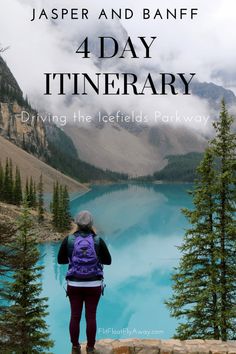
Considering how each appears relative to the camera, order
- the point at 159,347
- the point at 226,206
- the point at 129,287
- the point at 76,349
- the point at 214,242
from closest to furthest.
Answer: the point at 76,349 < the point at 159,347 < the point at 226,206 < the point at 214,242 < the point at 129,287

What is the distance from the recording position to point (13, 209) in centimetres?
8444

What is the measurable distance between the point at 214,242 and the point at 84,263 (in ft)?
33.8

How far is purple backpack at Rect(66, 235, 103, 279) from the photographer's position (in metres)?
9.10

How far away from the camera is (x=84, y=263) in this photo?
9109mm

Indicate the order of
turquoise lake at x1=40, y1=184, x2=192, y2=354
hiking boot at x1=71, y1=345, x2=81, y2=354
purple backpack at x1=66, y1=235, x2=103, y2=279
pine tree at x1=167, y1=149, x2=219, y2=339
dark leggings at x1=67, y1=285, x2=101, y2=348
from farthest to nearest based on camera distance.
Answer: turquoise lake at x1=40, y1=184, x2=192, y2=354 < pine tree at x1=167, y1=149, x2=219, y2=339 < hiking boot at x1=71, y1=345, x2=81, y2=354 < dark leggings at x1=67, y1=285, x2=101, y2=348 < purple backpack at x1=66, y1=235, x2=103, y2=279

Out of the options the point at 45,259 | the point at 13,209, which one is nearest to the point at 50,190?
the point at 13,209

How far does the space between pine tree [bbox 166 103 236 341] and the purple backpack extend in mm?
9414

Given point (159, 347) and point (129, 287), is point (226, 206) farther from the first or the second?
point (129, 287)

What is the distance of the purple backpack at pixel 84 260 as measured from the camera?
9.10 metres

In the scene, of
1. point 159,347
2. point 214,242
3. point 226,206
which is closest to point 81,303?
point 159,347

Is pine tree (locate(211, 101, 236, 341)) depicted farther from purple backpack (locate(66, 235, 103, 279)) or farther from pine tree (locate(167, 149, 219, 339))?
purple backpack (locate(66, 235, 103, 279))

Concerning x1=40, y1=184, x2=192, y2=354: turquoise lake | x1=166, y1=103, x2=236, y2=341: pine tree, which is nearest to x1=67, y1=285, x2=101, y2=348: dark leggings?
x1=40, y1=184, x2=192, y2=354: turquoise lake

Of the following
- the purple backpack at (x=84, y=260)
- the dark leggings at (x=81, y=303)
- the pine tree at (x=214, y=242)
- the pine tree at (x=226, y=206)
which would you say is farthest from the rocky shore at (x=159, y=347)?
the pine tree at (x=226, y=206)

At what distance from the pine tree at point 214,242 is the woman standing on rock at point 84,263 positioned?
29.9ft
